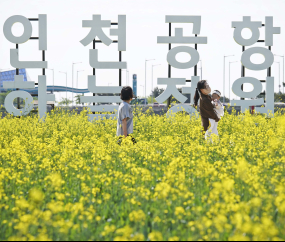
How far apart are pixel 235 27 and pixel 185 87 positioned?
10.3 feet

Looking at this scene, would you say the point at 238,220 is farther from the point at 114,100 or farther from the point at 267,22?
the point at 267,22

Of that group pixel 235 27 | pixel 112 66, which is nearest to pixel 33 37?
pixel 112 66

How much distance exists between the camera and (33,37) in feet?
45.1

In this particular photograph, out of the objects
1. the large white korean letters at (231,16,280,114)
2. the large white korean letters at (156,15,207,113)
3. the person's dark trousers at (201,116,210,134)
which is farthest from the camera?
the large white korean letters at (231,16,280,114)

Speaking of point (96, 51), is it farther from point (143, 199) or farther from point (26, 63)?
point (143, 199)

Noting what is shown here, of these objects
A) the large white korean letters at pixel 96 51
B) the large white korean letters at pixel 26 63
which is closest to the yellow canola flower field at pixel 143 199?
the large white korean letters at pixel 96 51

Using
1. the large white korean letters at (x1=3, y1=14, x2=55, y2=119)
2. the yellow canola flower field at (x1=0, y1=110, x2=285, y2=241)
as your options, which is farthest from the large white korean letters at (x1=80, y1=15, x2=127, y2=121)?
the yellow canola flower field at (x1=0, y1=110, x2=285, y2=241)

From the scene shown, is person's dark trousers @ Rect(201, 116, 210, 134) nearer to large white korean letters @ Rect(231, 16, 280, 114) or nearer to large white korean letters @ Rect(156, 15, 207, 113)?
large white korean letters @ Rect(156, 15, 207, 113)

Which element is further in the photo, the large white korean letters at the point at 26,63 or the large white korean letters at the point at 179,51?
the large white korean letters at the point at 26,63

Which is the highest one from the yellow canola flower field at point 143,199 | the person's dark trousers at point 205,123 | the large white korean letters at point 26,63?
Answer: the large white korean letters at point 26,63

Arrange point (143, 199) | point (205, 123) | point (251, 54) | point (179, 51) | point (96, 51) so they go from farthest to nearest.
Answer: point (251, 54), point (179, 51), point (96, 51), point (205, 123), point (143, 199)

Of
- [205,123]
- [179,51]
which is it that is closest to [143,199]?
[205,123]

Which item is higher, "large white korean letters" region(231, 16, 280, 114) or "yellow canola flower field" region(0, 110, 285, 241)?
"large white korean letters" region(231, 16, 280, 114)

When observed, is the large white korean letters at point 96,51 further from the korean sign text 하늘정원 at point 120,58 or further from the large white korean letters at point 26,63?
the large white korean letters at point 26,63
